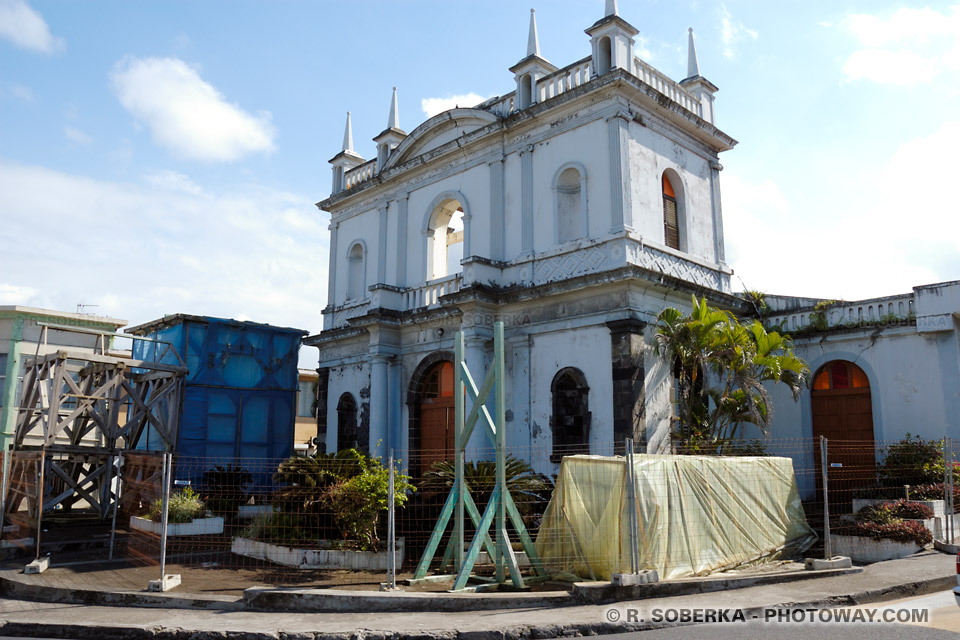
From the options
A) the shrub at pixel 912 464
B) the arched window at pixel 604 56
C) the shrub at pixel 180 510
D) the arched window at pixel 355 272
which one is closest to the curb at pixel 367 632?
the shrub at pixel 912 464

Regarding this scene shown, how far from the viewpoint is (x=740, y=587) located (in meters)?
9.01

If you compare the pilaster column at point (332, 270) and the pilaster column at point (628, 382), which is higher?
the pilaster column at point (332, 270)

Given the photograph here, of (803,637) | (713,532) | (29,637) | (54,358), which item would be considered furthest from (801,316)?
(54,358)

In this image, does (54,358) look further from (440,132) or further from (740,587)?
(740,587)

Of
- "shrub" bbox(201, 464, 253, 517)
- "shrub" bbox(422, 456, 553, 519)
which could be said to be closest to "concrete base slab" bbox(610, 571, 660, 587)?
"shrub" bbox(422, 456, 553, 519)

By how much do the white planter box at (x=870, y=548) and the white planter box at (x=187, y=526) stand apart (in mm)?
10811

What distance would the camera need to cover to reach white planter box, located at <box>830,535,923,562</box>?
1109cm

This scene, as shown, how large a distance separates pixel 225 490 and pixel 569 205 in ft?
33.0

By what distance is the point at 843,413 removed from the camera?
50.9ft

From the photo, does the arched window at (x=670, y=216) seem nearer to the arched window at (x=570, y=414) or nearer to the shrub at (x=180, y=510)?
the arched window at (x=570, y=414)

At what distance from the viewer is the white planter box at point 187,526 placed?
44.4ft

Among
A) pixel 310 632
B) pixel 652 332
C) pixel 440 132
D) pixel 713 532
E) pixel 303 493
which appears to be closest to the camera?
pixel 310 632

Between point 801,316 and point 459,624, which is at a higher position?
point 801,316

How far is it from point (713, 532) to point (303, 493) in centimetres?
642
